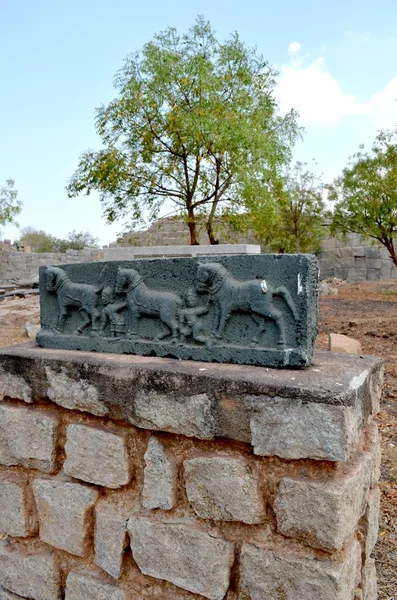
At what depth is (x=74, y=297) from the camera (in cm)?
244

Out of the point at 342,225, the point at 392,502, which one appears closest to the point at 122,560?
the point at 392,502

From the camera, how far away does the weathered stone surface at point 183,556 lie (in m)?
1.84

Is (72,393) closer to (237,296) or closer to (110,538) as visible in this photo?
(110,538)

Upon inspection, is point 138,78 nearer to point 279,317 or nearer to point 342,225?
point 342,225

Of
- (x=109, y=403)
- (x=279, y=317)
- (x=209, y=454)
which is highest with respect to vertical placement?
(x=279, y=317)

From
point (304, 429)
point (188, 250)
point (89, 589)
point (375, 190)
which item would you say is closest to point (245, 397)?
point (304, 429)

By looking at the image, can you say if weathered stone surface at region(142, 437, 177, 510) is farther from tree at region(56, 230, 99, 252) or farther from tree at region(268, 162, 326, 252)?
tree at region(56, 230, 99, 252)

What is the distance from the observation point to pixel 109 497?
2145mm

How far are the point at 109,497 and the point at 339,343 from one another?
342cm

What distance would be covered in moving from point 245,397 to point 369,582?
1.07 meters

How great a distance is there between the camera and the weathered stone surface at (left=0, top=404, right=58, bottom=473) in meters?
2.28

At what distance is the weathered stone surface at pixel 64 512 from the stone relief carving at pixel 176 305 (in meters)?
0.72

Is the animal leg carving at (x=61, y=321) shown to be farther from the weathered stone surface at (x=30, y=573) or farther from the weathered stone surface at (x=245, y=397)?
the weathered stone surface at (x=30, y=573)

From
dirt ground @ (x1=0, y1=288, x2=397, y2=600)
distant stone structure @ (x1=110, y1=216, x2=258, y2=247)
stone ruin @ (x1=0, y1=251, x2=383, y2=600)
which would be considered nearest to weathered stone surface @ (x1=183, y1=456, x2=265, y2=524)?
stone ruin @ (x1=0, y1=251, x2=383, y2=600)
